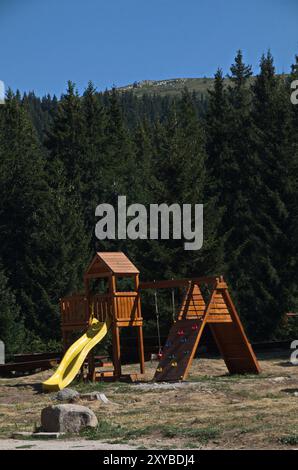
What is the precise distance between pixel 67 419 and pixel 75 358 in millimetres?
10601

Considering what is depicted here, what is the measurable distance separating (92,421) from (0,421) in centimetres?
347

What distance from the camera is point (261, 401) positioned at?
18297mm

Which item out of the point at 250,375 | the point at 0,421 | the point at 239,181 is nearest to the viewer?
the point at 0,421

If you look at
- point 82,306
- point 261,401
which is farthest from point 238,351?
point 261,401

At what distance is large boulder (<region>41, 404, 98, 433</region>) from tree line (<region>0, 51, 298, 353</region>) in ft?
79.5

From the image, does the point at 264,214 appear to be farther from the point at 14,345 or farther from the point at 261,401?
the point at 261,401

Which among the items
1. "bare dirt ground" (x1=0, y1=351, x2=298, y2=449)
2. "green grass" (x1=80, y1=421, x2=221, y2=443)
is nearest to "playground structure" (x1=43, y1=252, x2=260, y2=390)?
"bare dirt ground" (x1=0, y1=351, x2=298, y2=449)

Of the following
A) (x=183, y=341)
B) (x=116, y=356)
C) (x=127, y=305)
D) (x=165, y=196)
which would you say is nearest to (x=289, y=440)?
(x=183, y=341)

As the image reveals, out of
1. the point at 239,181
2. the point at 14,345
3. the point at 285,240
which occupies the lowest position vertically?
the point at 14,345

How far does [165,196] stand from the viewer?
4209cm

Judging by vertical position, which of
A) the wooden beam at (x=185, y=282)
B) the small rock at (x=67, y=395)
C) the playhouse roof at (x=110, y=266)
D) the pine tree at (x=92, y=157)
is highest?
the pine tree at (x=92, y=157)

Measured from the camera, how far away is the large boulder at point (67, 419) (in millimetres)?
14750
